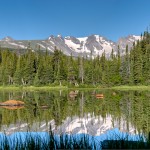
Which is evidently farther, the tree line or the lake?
the tree line

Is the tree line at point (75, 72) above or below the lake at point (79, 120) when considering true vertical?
above

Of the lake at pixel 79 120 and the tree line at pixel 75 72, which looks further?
the tree line at pixel 75 72

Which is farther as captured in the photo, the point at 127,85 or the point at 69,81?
the point at 69,81

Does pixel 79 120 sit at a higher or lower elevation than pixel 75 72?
lower

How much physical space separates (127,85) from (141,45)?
20746mm

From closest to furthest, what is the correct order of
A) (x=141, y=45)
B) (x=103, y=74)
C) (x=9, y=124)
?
(x=9, y=124) < (x=103, y=74) < (x=141, y=45)

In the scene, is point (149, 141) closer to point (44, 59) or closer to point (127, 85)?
point (127, 85)

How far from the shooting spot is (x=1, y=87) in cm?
11088

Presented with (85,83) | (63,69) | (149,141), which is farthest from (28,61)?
(149,141)

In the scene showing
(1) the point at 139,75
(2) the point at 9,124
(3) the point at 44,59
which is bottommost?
(2) the point at 9,124

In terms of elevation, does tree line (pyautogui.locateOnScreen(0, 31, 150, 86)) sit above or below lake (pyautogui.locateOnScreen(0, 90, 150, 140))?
above

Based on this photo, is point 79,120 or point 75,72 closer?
point 79,120

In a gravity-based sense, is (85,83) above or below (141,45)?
below

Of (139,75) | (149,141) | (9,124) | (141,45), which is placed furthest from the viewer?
Answer: (141,45)
